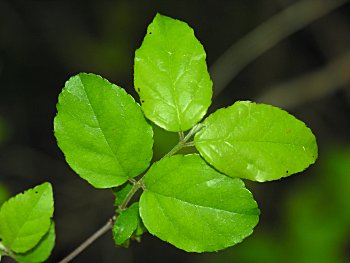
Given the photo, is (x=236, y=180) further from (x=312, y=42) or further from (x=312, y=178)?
(x=312, y=42)

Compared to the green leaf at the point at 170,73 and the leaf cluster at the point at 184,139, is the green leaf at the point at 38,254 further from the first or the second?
the green leaf at the point at 170,73

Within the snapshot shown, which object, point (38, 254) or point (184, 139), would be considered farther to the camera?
point (38, 254)

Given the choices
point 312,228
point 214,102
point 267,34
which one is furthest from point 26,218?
point 214,102

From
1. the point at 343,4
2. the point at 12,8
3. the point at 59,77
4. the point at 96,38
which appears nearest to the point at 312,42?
the point at 343,4

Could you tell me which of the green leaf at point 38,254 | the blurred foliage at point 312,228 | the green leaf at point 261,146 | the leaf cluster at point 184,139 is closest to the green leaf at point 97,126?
the leaf cluster at point 184,139

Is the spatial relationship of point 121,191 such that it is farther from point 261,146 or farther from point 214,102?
point 214,102

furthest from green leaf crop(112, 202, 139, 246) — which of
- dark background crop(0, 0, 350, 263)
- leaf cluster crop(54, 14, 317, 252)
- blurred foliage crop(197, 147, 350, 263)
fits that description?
blurred foliage crop(197, 147, 350, 263)
